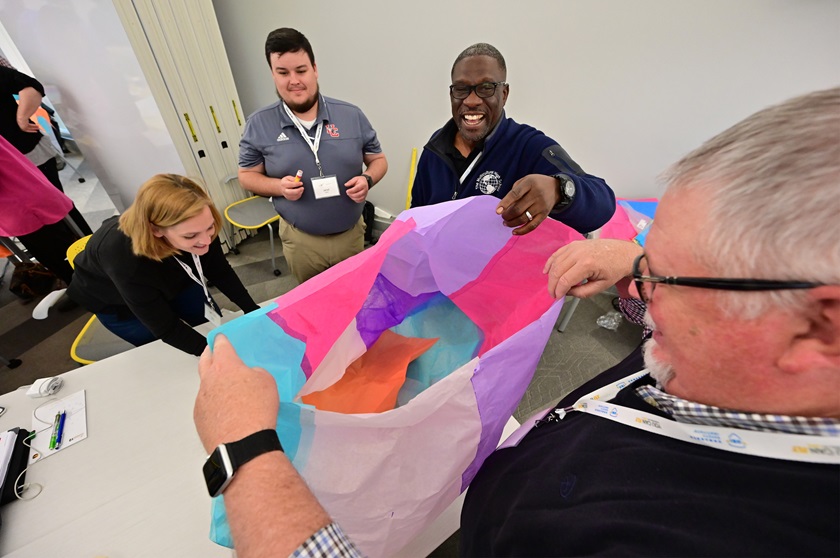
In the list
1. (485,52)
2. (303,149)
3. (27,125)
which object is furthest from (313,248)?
(27,125)

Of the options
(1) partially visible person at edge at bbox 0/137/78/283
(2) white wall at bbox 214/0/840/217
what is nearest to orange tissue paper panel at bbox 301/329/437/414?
(2) white wall at bbox 214/0/840/217

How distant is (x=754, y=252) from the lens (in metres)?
0.31

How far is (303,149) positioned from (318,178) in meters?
0.14

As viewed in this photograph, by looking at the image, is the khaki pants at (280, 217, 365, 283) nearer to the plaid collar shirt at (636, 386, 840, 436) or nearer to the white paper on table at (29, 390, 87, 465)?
the white paper on table at (29, 390, 87, 465)

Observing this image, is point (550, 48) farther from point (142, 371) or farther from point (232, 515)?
point (142, 371)

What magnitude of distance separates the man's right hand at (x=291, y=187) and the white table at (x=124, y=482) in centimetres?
75

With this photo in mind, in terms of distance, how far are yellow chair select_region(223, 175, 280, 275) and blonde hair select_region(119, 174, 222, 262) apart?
118cm

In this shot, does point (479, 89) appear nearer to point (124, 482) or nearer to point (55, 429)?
point (124, 482)

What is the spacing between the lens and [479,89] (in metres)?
0.98

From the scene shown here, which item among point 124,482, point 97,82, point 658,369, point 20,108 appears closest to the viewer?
point 658,369

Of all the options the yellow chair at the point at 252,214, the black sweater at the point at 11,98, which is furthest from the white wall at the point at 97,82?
the yellow chair at the point at 252,214

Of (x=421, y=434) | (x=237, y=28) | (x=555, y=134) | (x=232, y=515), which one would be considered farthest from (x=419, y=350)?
(x=237, y=28)

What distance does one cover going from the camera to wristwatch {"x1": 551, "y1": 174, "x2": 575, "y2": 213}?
804 millimetres

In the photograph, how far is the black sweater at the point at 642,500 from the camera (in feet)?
0.98
